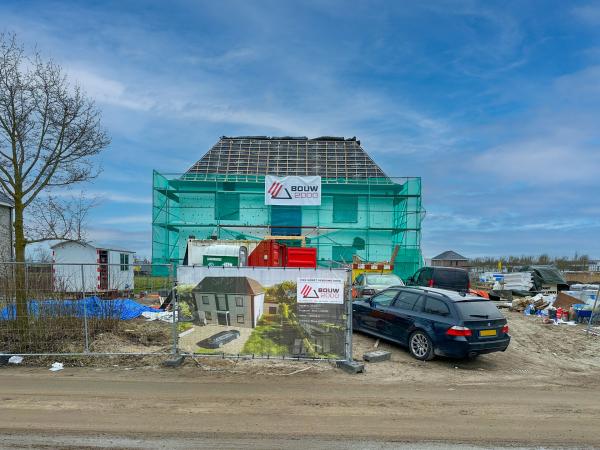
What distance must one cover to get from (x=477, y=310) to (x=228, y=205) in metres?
24.9

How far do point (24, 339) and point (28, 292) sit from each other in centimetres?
96

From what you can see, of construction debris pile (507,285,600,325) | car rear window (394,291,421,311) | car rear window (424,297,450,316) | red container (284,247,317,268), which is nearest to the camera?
car rear window (424,297,450,316)

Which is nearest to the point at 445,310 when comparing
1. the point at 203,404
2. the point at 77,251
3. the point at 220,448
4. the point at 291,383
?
the point at 291,383

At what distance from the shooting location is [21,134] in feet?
32.8

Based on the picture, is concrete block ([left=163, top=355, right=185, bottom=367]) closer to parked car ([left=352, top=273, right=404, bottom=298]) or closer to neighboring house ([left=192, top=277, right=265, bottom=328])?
neighboring house ([left=192, top=277, right=265, bottom=328])

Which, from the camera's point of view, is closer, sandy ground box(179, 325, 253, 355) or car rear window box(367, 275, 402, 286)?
sandy ground box(179, 325, 253, 355)

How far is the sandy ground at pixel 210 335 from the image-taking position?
9.20 metres

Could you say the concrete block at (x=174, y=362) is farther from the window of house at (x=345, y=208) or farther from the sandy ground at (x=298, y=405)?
the window of house at (x=345, y=208)

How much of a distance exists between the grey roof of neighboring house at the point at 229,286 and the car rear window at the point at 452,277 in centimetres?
1132

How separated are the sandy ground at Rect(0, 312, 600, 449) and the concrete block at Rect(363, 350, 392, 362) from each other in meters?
0.21

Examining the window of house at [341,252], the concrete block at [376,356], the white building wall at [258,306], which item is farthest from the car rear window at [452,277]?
the window of house at [341,252]

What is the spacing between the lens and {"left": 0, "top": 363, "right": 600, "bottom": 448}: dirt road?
5684mm

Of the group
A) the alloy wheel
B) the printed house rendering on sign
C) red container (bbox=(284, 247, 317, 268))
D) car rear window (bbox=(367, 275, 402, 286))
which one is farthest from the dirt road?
the printed house rendering on sign

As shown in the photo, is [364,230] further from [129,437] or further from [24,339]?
[129,437]
